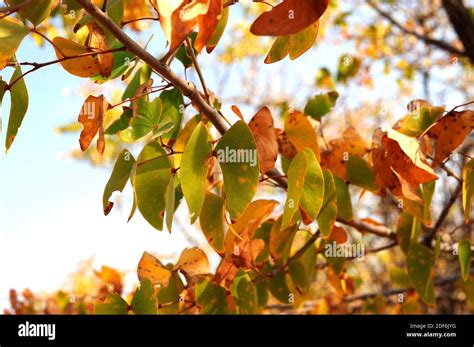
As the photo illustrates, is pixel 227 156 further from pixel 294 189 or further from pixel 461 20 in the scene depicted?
pixel 461 20

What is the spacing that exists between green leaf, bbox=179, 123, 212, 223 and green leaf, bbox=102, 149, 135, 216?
8cm

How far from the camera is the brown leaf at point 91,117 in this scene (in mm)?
541

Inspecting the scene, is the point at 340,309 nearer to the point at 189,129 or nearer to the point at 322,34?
the point at 189,129

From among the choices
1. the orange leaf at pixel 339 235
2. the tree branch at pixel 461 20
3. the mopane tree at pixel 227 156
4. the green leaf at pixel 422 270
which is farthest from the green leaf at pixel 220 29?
the tree branch at pixel 461 20

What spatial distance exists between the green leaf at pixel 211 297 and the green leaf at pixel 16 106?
273 millimetres

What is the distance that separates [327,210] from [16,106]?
37 cm

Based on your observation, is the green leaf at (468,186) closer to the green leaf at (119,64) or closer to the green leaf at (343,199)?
the green leaf at (343,199)

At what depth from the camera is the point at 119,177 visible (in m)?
0.58

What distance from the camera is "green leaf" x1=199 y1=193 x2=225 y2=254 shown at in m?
0.63

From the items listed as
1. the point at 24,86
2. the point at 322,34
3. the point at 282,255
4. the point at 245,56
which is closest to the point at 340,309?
the point at 282,255

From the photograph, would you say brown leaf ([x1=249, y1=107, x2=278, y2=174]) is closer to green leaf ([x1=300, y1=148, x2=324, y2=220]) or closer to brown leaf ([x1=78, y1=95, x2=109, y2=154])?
green leaf ([x1=300, y1=148, x2=324, y2=220])

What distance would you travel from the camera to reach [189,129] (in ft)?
2.32

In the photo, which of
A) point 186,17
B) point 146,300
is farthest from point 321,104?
point 186,17

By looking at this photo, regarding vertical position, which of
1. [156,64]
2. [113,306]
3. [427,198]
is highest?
[156,64]
